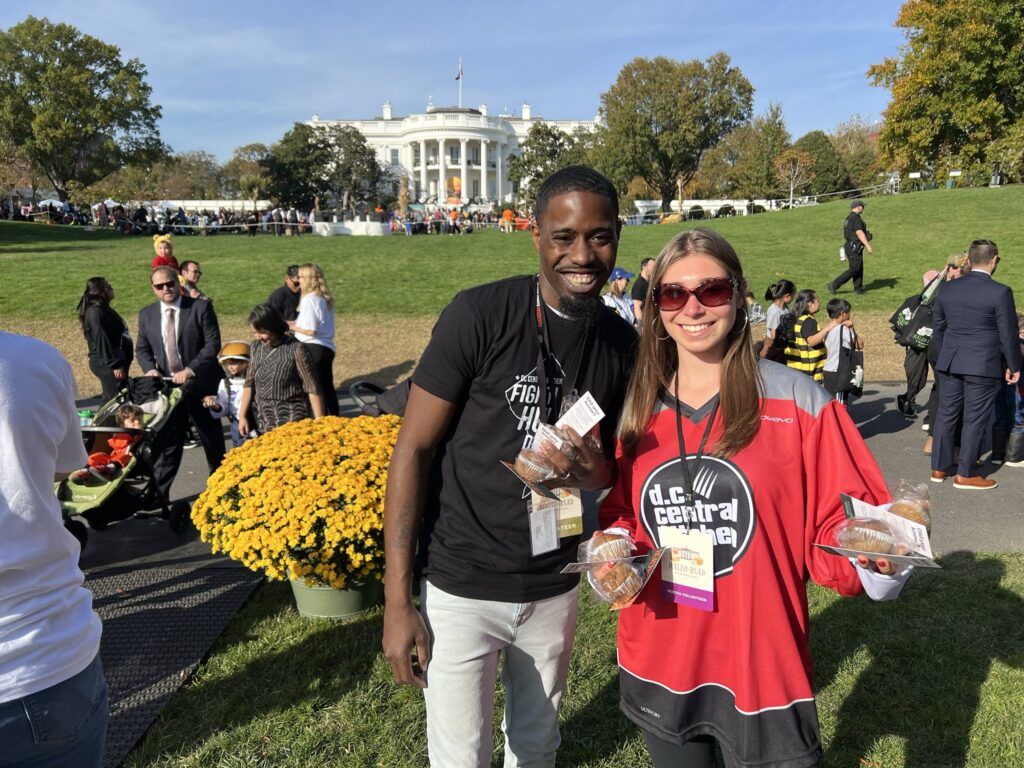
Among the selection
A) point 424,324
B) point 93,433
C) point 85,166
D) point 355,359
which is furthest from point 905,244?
point 85,166

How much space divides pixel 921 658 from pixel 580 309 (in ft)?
10.7

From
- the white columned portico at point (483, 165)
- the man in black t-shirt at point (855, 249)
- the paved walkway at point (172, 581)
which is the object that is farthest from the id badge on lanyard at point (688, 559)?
the white columned portico at point (483, 165)

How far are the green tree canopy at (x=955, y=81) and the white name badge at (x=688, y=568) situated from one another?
156 feet

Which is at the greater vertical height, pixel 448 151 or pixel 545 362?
pixel 448 151

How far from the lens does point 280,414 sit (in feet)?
18.5

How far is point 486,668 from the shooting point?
212cm

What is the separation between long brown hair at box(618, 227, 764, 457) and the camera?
1.87m

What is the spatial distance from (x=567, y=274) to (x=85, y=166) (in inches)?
2537

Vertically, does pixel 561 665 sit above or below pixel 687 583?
below

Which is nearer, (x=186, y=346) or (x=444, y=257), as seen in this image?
(x=186, y=346)

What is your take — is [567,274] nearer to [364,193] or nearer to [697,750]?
[697,750]

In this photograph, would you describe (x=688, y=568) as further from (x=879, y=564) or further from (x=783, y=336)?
(x=783, y=336)

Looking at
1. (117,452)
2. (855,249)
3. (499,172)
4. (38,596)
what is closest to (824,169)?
(855,249)

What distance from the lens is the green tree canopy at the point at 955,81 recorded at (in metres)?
38.7
